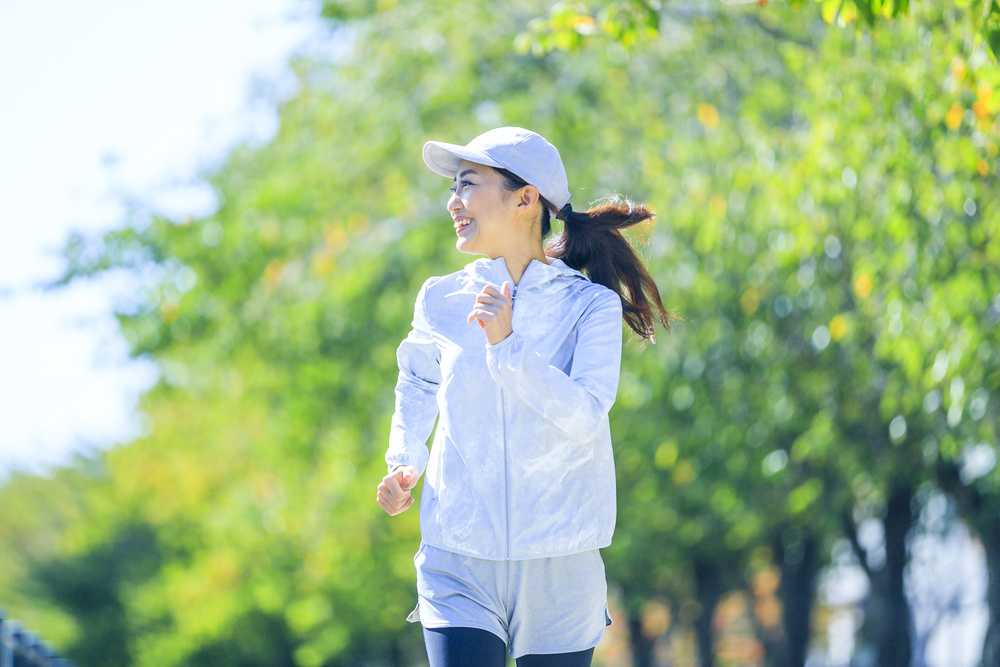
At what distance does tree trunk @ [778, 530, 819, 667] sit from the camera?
56.6ft

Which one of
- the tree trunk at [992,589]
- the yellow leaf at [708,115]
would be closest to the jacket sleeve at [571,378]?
the yellow leaf at [708,115]

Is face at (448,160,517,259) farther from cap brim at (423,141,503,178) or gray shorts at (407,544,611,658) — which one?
gray shorts at (407,544,611,658)

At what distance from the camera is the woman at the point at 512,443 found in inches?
103

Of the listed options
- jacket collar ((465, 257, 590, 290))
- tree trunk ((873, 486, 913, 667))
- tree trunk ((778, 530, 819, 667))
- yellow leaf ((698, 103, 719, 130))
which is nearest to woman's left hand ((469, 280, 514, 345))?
jacket collar ((465, 257, 590, 290))

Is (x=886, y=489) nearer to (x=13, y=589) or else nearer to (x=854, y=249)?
(x=854, y=249)

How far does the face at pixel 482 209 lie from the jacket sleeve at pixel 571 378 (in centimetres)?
36

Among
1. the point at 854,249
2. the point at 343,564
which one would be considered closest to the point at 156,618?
the point at 343,564

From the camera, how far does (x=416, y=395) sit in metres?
2.99

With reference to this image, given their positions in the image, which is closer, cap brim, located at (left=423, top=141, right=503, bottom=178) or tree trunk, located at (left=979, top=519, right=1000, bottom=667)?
cap brim, located at (left=423, top=141, right=503, bottom=178)

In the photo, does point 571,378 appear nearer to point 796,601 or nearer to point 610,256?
point 610,256

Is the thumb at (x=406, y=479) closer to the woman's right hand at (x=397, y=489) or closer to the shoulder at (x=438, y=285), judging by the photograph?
the woman's right hand at (x=397, y=489)

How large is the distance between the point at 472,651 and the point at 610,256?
3.48 feet

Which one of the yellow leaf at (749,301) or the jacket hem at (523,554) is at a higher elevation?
the jacket hem at (523,554)

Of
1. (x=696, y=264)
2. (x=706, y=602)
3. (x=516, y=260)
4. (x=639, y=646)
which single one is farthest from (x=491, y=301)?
(x=639, y=646)
